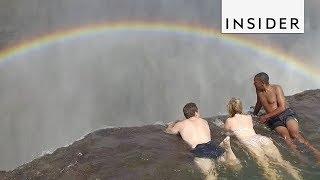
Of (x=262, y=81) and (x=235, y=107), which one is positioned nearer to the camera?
(x=235, y=107)

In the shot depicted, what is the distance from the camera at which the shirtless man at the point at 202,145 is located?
254 inches

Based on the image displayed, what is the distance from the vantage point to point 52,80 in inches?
624

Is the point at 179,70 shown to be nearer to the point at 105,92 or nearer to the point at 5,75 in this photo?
the point at 105,92

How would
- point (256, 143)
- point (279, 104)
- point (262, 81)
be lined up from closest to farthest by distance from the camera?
point (256, 143) → point (262, 81) → point (279, 104)

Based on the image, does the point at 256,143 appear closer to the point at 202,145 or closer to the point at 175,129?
the point at 202,145

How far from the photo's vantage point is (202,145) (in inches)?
267

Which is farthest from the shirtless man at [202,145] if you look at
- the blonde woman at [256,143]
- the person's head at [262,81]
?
the person's head at [262,81]

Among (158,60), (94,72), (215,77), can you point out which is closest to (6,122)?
(94,72)

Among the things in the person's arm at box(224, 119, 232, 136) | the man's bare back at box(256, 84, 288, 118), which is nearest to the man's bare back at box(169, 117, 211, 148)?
the person's arm at box(224, 119, 232, 136)

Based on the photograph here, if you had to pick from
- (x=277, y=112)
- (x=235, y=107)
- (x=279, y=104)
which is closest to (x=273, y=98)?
(x=279, y=104)

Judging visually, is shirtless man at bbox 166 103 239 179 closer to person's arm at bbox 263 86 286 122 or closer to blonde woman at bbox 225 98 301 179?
blonde woman at bbox 225 98 301 179

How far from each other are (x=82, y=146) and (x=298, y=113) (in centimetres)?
488

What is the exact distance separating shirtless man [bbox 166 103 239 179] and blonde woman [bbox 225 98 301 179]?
0.50 metres

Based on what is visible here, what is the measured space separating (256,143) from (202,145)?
3.46 feet
